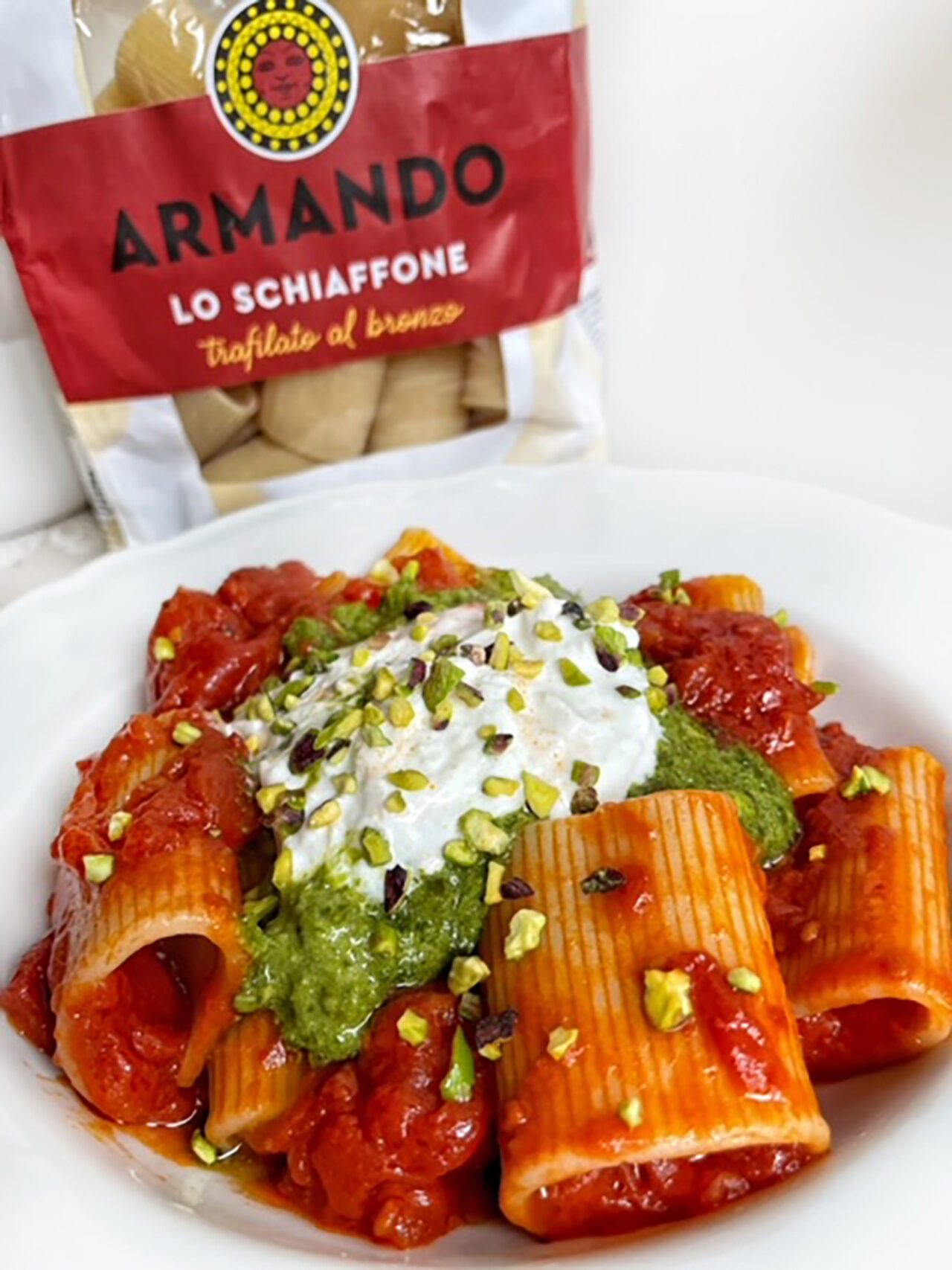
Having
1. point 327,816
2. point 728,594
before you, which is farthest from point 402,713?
point 728,594

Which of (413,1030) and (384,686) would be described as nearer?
(413,1030)

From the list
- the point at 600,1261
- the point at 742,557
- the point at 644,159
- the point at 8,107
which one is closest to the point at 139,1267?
the point at 600,1261

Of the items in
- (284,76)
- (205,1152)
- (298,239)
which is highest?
(284,76)

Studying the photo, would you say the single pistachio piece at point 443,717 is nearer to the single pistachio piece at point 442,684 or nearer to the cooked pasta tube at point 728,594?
the single pistachio piece at point 442,684

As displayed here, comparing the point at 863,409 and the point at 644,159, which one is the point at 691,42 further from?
the point at 863,409

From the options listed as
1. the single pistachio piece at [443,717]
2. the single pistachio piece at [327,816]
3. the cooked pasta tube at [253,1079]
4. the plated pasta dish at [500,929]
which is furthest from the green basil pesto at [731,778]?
the cooked pasta tube at [253,1079]

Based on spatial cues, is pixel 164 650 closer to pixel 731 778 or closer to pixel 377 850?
pixel 377 850

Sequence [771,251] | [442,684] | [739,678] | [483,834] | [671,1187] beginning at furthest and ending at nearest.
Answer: [771,251]
[739,678]
[442,684]
[483,834]
[671,1187]
